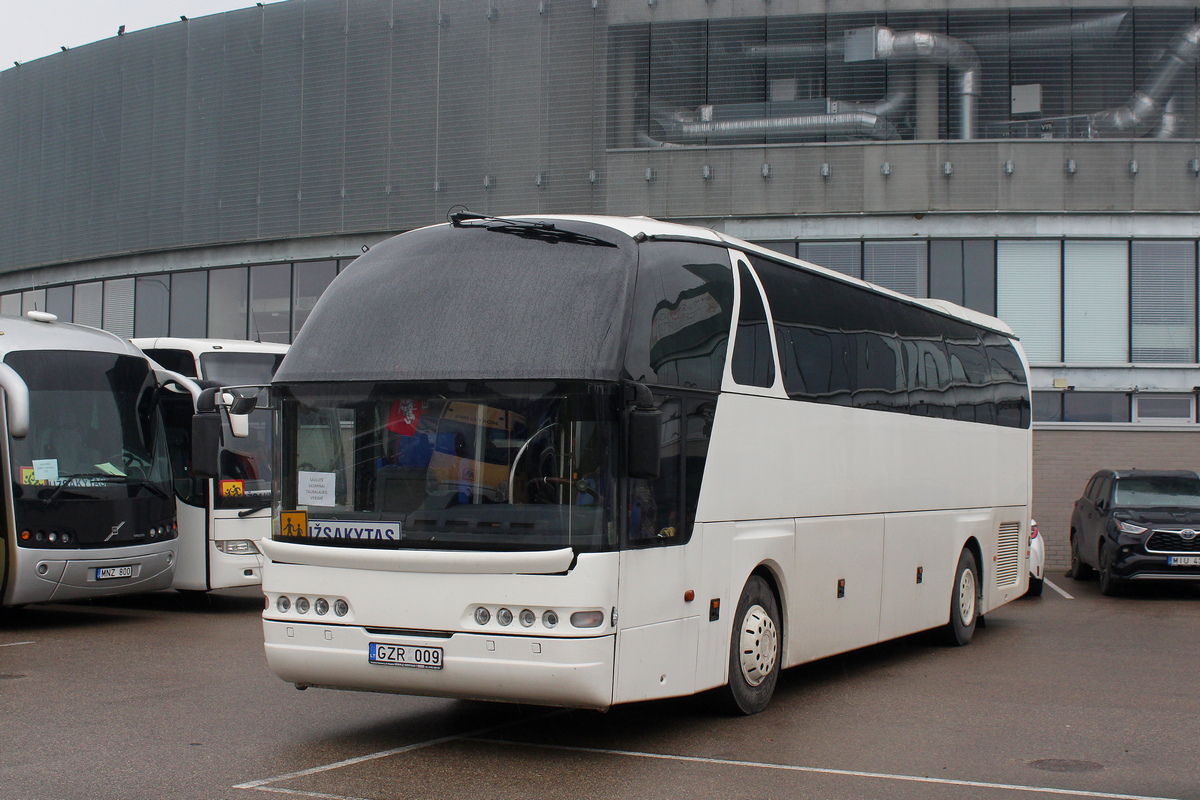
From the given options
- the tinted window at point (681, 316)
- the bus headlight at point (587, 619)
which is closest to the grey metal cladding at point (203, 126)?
the tinted window at point (681, 316)

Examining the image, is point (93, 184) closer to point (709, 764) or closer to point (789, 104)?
point (789, 104)

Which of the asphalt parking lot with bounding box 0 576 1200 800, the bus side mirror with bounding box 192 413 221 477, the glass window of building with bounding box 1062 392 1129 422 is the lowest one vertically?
the asphalt parking lot with bounding box 0 576 1200 800

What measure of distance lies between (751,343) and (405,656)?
10.7 feet

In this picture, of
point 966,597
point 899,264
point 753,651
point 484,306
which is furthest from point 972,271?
point 484,306

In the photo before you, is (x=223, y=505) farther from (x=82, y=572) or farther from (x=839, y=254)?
(x=839, y=254)

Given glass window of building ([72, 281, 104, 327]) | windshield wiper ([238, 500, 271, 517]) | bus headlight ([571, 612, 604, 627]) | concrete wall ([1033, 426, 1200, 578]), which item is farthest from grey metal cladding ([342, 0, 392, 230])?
bus headlight ([571, 612, 604, 627])

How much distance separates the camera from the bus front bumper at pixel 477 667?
6.89 meters

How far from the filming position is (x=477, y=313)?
7.48 m

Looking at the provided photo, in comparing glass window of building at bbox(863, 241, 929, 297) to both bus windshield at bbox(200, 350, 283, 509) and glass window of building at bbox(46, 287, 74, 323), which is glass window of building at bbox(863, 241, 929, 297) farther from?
glass window of building at bbox(46, 287, 74, 323)

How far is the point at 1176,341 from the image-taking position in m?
25.9

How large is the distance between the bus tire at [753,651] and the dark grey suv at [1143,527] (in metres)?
11.7

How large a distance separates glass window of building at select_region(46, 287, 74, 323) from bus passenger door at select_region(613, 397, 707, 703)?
98.2ft

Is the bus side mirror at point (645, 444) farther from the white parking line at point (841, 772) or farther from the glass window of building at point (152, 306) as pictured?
the glass window of building at point (152, 306)

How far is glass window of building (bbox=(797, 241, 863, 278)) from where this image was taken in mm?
26594
